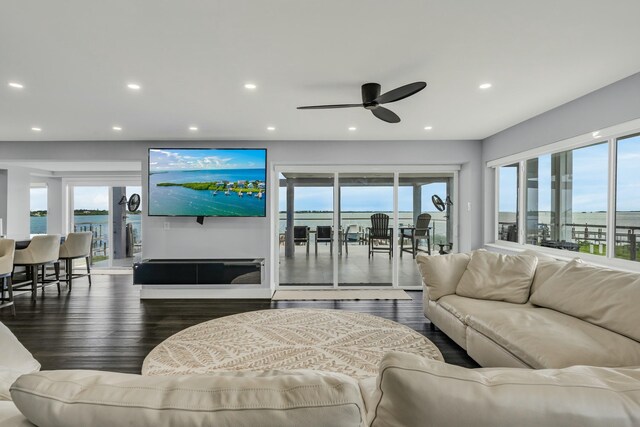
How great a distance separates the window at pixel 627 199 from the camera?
9.37 feet

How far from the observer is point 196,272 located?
4637mm

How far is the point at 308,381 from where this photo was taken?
2.25 ft

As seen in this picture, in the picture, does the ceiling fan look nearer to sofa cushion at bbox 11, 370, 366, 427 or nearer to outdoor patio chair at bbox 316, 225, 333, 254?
sofa cushion at bbox 11, 370, 366, 427

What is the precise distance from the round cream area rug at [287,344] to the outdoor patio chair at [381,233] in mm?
1727

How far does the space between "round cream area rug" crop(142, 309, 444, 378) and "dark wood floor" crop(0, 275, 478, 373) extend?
19 centimetres

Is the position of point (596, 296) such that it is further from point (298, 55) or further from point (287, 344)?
point (298, 55)

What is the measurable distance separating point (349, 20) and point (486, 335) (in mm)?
2465

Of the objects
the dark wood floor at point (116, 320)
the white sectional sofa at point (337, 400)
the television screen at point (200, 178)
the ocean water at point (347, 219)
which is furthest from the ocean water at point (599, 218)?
the television screen at point (200, 178)

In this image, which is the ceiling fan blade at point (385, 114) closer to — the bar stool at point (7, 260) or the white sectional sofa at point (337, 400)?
the white sectional sofa at point (337, 400)

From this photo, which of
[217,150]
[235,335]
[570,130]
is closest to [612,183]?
[570,130]

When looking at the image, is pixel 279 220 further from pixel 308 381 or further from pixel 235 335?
pixel 308 381

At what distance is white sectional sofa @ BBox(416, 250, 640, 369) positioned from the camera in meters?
A: 1.89

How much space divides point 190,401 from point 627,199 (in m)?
3.98

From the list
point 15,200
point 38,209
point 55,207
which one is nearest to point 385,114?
point 15,200
